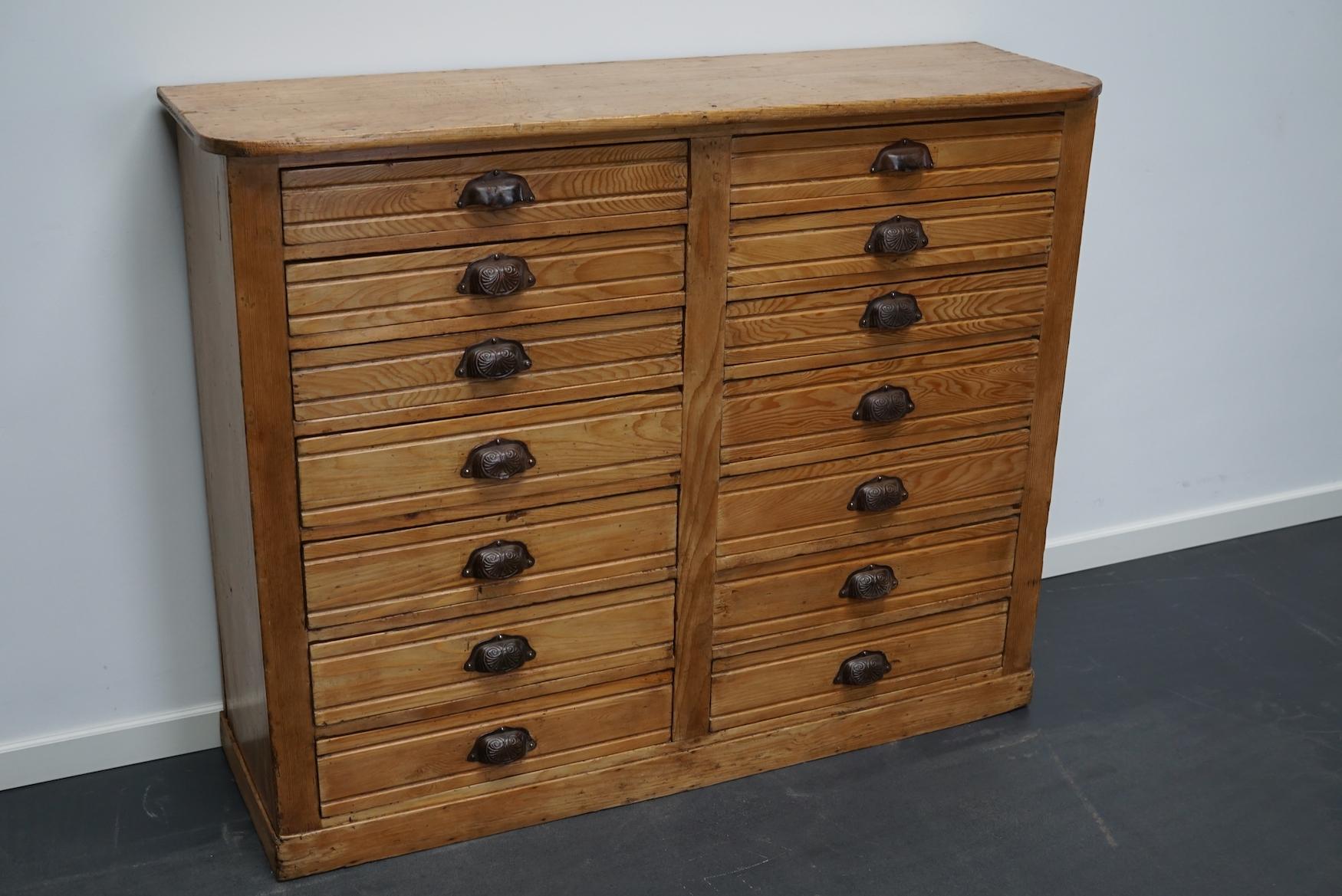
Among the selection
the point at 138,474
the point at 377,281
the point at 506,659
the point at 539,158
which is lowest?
the point at 506,659

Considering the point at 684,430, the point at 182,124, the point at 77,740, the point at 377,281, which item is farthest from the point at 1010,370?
the point at 77,740

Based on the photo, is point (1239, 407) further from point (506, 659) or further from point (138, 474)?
point (138, 474)

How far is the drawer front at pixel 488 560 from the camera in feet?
7.37

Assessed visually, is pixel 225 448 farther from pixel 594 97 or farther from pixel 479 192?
pixel 594 97

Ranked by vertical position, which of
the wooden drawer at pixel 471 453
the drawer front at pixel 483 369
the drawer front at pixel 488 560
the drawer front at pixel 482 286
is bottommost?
the drawer front at pixel 488 560

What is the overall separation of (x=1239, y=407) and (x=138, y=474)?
2.51m

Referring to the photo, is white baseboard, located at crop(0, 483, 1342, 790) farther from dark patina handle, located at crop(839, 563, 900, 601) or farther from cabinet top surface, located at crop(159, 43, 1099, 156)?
cabinet top surface, located at crop(159, 43, 1099, 156)

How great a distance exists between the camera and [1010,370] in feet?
8.59

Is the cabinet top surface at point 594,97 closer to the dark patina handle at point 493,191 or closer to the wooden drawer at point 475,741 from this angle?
the dark patina handle at point 493,191

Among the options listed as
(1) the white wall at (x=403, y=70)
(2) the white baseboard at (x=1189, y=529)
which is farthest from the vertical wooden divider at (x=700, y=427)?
(2) the white baseboard at (x=1189, y=529)

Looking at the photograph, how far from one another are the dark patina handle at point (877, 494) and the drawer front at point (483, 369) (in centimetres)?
44

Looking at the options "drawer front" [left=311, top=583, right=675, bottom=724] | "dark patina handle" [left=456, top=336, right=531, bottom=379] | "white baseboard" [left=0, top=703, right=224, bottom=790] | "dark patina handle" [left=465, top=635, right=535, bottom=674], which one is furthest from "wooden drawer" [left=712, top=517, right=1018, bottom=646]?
"white baseboard" [left=0, top=703, right=224, bottom=790]

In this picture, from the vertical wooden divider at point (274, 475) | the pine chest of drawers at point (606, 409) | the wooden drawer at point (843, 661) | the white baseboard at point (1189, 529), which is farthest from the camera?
the white baseboard at point (1189, 529)

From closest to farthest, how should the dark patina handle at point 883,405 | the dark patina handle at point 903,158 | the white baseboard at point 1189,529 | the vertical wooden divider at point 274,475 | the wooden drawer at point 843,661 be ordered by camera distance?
1. the vertical wooden divider at point 274,475
2. the dark patina handle at point 903,158
3. the dark patina handle at point 883,405
4. the wooden drawer at point 843,661
5. the white baseboard at point 1189,529
